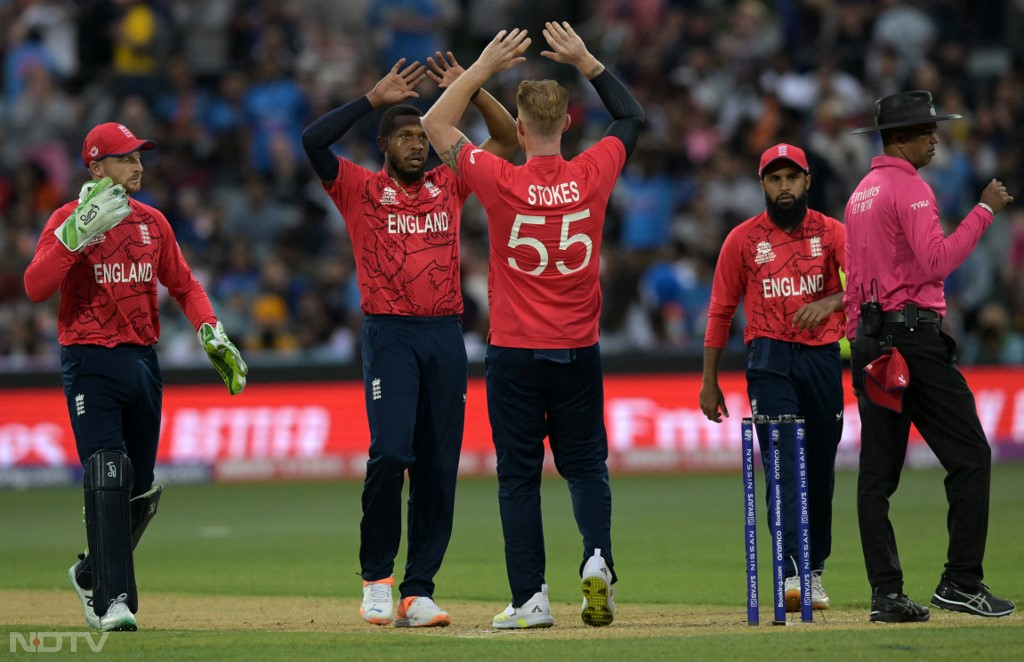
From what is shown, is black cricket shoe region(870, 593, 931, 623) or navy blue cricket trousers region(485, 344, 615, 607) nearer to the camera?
black cricket shoe region(870, 593, 931, 623)

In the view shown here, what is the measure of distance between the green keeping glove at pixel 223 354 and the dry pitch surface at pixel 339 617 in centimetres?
137

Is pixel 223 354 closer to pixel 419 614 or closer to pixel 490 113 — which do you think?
pixel 419 614

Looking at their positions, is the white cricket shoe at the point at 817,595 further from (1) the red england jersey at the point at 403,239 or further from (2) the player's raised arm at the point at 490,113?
(2) the player's raised arm at the point at 490,113

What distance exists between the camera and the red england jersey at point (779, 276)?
9.23 meters

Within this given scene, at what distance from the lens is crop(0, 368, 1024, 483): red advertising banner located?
1825 cm

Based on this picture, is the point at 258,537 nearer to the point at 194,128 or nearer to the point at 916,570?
the point at 916,570

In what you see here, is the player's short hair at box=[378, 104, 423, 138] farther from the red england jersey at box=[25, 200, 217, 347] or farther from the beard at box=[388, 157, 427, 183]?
the red england jersey at box=[25, 200, 217, 347]

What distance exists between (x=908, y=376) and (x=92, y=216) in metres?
4.26

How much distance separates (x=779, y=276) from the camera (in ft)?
30.3

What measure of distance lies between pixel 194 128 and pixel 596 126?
5.77m

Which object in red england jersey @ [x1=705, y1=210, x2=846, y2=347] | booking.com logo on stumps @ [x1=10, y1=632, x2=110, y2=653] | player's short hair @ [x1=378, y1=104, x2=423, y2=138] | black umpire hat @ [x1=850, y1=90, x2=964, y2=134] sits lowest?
booking.com logo on stumps @ [x1=10, y1=632, x2=110, y2=653]

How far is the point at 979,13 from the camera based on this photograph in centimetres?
2391

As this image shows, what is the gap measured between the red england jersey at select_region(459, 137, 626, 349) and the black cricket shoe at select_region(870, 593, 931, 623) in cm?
198

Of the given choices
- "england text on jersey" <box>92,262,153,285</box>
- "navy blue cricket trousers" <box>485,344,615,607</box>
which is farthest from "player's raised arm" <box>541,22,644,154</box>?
"england text on jersey" <box>92,262,153,285</box>
